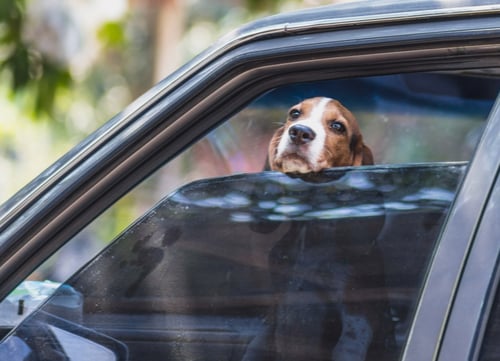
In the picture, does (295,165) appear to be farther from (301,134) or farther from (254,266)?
(254,266)

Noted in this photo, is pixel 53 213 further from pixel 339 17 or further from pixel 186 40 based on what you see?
pixel 186 40

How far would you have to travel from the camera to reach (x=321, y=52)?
163 centimetres

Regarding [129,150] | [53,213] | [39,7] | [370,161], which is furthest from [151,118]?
[39,7]

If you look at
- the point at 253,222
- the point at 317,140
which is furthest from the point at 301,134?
the point at 253,222

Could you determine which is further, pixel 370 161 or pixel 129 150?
pixel 370 161

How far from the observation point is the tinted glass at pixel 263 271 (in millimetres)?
1607

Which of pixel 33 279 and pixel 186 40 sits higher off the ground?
pixel 186 40

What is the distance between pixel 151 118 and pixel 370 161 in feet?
1.54

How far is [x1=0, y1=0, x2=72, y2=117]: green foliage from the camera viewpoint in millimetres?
6659

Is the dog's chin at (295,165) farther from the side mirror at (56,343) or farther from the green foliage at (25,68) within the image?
the green foliage at (25,68)

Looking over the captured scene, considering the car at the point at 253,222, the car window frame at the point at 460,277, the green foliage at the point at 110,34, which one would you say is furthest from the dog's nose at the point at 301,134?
the green foliage at the point at 110,34

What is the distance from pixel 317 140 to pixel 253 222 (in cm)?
28

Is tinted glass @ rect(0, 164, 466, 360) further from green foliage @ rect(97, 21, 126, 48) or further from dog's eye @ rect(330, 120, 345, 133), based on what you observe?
green foliage @ rect(97, 21, 126, 48)

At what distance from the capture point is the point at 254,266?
172 centimetres
